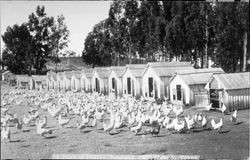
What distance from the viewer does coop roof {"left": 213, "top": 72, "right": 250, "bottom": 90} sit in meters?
18.2

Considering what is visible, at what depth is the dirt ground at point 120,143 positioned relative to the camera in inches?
394

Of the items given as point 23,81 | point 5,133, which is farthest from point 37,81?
point 5,133

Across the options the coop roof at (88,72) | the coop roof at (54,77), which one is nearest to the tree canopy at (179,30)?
the coop roof at (88,72)

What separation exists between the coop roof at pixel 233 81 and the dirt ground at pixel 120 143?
199 inches

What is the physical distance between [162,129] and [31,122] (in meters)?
6.08

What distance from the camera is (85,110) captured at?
16516 mm

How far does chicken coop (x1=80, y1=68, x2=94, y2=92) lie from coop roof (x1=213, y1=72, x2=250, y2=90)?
15.2 meters

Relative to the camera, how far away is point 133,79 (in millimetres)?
25938

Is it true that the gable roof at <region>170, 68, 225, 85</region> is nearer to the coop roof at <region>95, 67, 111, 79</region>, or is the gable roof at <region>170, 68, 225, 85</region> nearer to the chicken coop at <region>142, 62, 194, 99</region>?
the chicken coop at <region>142, 62, 194, 99</region>

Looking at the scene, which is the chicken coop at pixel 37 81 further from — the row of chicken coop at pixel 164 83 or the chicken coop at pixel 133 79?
the chicken coop at pixel 133 79

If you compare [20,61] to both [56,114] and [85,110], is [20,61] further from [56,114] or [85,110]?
[85,110]

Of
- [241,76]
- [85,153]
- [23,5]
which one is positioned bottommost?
[85,153]

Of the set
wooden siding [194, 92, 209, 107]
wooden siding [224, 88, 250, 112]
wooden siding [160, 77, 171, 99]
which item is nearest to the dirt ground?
wooden siding [224, 88, 250, 112]

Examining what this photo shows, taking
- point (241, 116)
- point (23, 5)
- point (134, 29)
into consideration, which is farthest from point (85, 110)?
point (134, 29)
